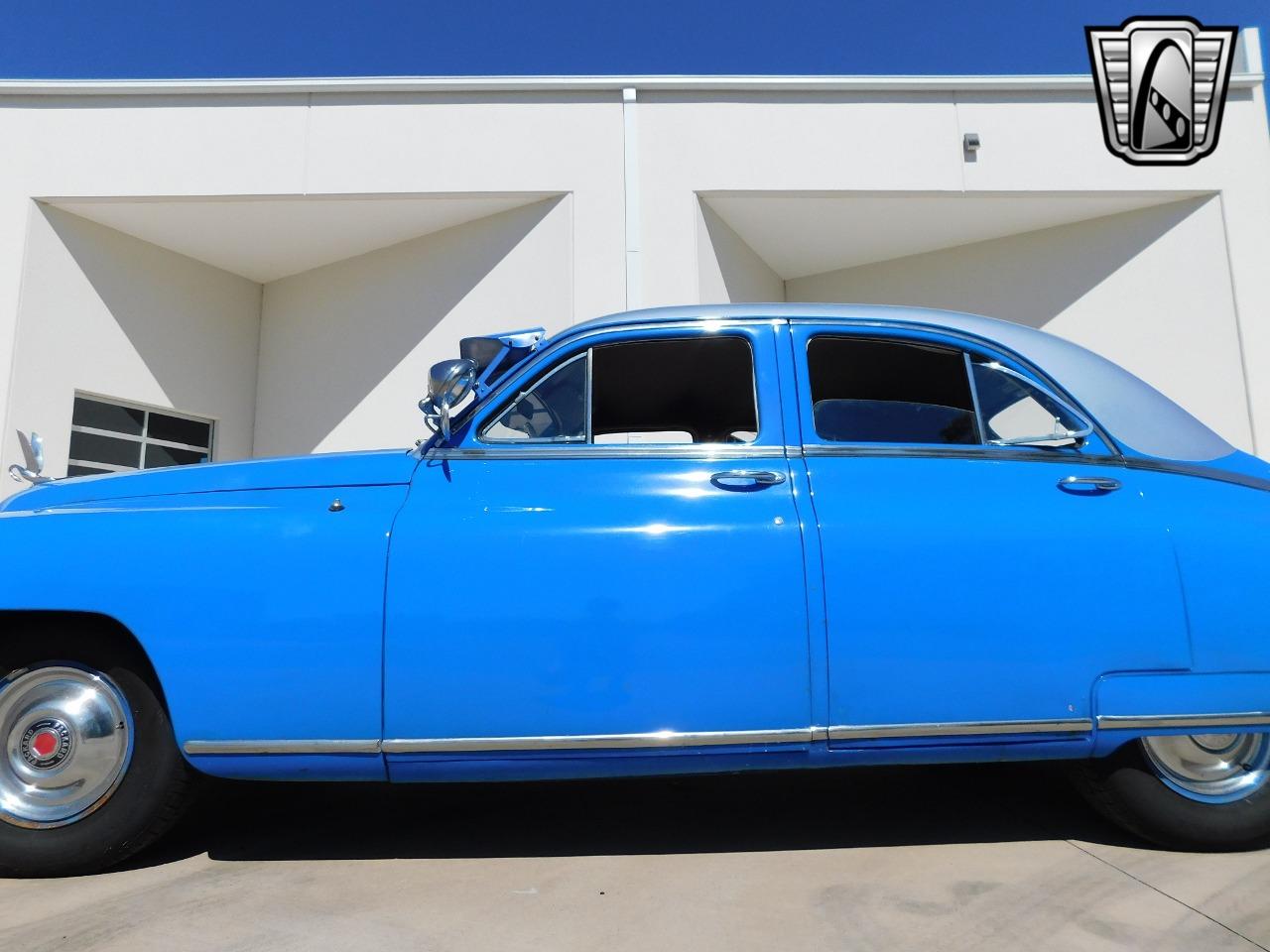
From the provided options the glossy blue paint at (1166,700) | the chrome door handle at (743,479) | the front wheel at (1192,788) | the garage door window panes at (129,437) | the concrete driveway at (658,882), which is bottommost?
the concrete driveway at (658,882)

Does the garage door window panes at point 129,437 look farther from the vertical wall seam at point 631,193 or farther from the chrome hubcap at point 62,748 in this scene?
the chrome hubcap at point 62,748

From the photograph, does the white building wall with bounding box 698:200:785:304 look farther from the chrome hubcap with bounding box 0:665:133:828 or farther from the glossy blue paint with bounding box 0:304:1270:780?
the chrome hubcap with bounding box 0:665:133:828

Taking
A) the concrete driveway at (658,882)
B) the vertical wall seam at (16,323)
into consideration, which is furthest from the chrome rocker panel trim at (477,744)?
the vertical wall seam at (16,323)

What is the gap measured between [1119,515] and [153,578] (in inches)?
113

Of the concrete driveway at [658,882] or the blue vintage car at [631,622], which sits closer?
the concrete driveway at [658,882]

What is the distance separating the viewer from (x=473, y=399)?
8.66 feet

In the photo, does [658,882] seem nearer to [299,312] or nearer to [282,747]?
[282,747]

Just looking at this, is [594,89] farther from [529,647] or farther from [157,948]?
[157,948]

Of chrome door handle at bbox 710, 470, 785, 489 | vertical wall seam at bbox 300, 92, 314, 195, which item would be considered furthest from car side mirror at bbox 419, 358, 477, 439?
vertical wall seam at bbox 300, 92, 314, 195

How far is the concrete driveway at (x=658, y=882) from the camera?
6.37 feet

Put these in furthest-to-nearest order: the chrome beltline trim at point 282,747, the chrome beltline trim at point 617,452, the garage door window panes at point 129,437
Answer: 1. the garage door window panes at point 129,437
2. the chrome beltline trim at point 617,452
3. the chrome beltline trim at point 282,747

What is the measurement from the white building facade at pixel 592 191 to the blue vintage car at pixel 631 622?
6537mm

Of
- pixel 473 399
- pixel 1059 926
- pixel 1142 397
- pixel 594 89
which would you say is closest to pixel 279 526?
pixel 473 399

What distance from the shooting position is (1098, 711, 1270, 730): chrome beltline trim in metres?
2.33
